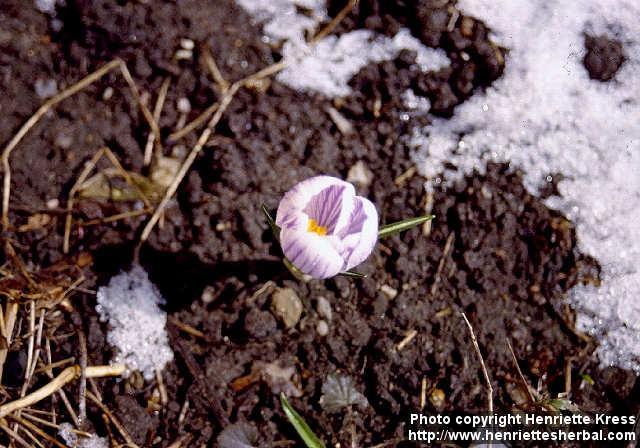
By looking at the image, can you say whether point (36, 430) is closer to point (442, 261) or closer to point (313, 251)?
point (313, 251)

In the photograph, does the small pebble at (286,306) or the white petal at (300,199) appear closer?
the white petal at (300,199)

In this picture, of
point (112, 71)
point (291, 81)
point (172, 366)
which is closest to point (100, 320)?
point (172, 366)

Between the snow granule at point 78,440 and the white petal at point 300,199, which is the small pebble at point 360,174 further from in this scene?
the snow granule at point 78,440

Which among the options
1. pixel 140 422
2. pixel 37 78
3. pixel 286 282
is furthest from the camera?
pixel 37 78

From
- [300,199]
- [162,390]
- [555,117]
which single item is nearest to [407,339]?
[300,199]

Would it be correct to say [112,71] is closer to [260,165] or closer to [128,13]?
[128,13]

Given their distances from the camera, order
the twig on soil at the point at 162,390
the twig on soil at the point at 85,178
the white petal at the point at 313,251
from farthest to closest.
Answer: the twig on soil at the point at 85,178
the twig on soil at the point at 162,390
the white petal at the point at 313,251

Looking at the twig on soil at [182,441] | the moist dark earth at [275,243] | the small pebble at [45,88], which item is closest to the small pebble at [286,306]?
the moist dark earth at [275,243]
